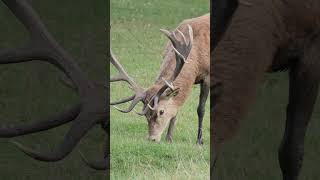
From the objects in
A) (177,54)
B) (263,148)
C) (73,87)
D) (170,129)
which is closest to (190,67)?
(177,54)

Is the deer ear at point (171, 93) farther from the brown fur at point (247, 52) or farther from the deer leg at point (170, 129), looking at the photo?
the brown fur at point (247, 52)

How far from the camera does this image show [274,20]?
3.62m

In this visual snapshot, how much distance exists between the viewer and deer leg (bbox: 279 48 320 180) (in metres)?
3.98

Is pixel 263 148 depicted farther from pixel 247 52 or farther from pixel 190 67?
pixel 247 52

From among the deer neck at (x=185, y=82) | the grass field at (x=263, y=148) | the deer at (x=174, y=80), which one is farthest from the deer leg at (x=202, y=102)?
the grass field at (x=263, y=148)

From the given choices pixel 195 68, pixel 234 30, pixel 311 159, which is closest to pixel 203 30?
pixel 195 68

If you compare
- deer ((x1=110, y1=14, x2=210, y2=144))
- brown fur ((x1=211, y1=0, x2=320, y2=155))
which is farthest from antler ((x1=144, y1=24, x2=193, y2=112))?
brown fur ((x1=211, y1=0, x2=320, y2=155))

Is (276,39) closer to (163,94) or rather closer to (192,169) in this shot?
(192,169)

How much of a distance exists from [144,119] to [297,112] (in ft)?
16.9

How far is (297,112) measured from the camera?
4.17 m

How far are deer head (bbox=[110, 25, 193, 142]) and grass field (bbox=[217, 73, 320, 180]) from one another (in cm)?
82

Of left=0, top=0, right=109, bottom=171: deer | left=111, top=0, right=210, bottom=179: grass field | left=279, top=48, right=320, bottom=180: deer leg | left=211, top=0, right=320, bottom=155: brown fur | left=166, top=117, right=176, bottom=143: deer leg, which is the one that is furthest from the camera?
left=166, top=117, right=176, bottom=143: deer leg

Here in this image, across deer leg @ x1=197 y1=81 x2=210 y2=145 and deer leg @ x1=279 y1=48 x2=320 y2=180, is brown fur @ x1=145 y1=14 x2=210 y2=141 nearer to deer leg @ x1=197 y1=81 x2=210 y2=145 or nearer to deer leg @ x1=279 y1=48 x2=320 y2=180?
deer leg @ x1=197 y1=81 x2=210 y2=145

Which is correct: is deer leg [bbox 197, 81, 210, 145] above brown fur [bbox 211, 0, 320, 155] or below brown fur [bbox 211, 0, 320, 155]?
below
